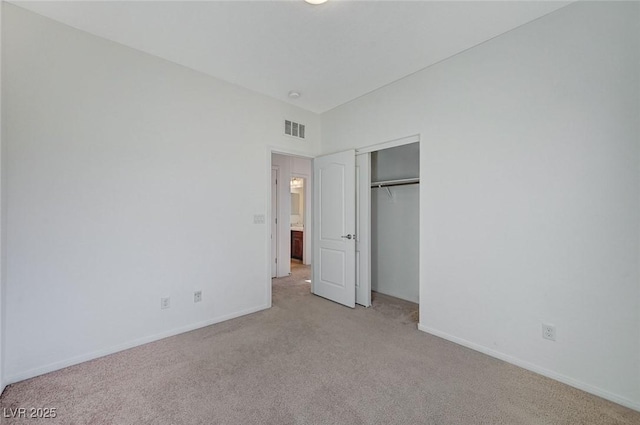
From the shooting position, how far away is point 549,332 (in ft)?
7.13

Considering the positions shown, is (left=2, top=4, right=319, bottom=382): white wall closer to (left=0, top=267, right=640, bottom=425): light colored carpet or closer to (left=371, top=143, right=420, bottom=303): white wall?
(left=0, top=267, right=640, bottom=425): light colored carpet

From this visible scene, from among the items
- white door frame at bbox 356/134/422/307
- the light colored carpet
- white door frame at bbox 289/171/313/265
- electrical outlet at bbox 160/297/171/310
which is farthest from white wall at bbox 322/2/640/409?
white door frame at bbox 289/171/313/265

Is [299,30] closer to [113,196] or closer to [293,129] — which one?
[293,129]

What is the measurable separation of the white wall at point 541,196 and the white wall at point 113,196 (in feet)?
7.34

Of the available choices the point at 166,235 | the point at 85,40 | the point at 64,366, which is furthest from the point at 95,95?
the point at 64,366

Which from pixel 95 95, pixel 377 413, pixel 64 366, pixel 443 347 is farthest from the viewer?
pixel 443 347

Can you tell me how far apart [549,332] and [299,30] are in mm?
3182

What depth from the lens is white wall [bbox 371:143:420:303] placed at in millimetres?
3932

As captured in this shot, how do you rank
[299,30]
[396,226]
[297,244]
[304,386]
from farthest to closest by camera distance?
[297,244]
[396,226]
[299,30]
[304,386]

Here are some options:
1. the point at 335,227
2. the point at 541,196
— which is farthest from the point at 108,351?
the point at 541,196

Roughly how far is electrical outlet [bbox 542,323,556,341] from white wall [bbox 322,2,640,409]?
3cm

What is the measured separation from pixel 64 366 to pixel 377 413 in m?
2.51

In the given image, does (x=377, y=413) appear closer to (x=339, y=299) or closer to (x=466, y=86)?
(x=339, y=299)

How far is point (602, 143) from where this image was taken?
1951 millimetres
